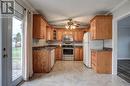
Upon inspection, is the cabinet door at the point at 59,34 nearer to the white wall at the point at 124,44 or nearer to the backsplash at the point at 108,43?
the white wall at the point at 124,44

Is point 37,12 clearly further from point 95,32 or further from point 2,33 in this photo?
point 2,33

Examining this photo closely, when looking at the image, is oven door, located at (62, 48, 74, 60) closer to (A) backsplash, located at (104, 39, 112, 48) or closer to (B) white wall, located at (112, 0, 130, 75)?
(A) backsplash, located at (104, 39, 112, 48)

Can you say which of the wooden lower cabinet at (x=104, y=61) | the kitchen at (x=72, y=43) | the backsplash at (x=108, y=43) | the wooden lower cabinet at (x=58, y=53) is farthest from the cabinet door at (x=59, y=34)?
the wooden lower cabinet at (x=104, y=61)

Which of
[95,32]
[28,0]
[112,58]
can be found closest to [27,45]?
[28,0]

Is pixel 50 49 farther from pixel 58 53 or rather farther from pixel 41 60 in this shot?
pixel 58 53

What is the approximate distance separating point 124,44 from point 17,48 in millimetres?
9070

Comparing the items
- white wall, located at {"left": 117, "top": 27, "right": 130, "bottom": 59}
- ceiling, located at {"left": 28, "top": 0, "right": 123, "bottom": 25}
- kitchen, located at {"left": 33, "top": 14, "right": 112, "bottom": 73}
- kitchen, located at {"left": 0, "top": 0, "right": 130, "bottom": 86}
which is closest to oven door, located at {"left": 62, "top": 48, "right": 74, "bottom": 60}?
kitchen, located at {"left": 33, "top": 14, "right": 112, "bottom": 73}

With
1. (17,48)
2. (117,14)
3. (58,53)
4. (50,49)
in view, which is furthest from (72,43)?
(17,48)

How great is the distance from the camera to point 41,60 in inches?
255

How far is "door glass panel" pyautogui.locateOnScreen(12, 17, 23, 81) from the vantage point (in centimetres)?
453

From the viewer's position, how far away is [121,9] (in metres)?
5.45

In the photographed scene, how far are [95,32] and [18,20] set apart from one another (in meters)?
3.29

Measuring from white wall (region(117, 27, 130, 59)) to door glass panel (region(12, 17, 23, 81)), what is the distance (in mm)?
8526

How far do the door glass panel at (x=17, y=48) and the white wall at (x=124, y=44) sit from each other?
28.0 feet
